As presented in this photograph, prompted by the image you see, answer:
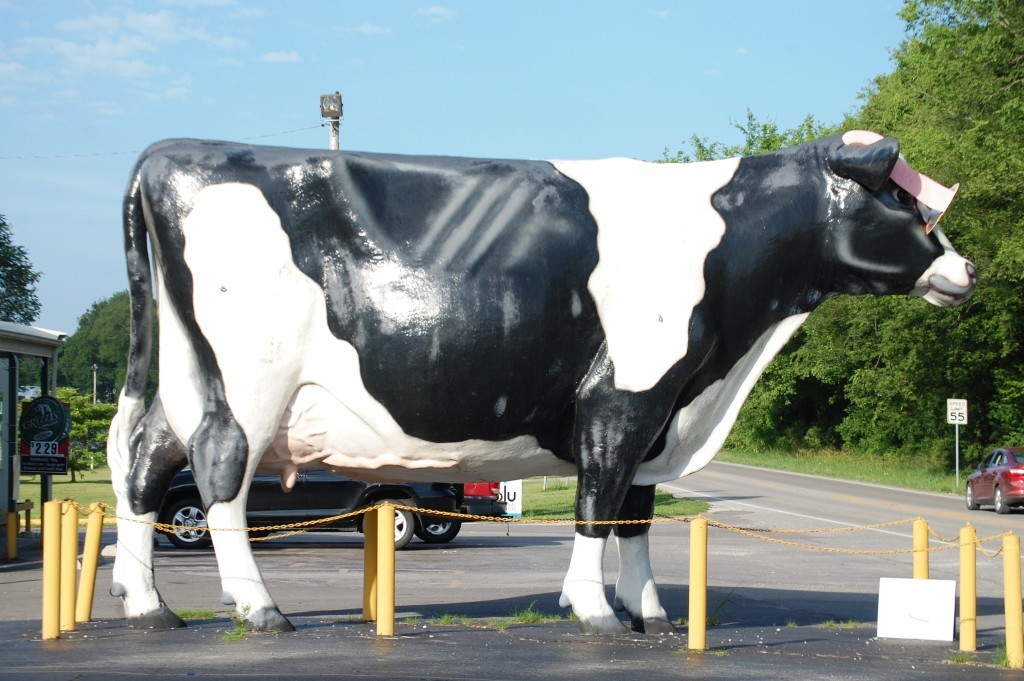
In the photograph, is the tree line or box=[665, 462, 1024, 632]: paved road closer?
box=[665, 462, 1024, 632]: paved road

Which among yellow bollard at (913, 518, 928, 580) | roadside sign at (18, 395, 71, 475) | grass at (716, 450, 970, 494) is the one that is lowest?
grass at (716, 450, 970, 494)

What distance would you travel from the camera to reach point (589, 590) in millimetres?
8109

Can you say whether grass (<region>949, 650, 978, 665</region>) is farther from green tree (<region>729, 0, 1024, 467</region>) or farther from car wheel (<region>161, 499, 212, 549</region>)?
green tree (<region>729, 0, 1024, 467</region>)

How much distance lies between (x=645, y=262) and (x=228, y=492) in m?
3.09

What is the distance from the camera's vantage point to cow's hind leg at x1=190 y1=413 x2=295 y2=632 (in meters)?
7.89

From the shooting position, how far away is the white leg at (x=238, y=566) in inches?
312

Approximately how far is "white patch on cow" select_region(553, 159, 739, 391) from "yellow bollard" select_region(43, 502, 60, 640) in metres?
4.01

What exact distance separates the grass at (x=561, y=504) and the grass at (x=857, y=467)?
858 cm

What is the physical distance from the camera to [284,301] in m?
7.80

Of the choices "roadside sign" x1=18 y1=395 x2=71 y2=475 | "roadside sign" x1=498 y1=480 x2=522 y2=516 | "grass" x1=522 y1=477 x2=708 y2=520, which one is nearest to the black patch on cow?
"roadside sign" x1=18 y1=395 x2=71 y2=475

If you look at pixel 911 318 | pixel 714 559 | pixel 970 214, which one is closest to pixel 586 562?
pixel 714 559

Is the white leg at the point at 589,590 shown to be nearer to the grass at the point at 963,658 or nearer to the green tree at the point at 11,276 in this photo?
the grass at the point at 963,658

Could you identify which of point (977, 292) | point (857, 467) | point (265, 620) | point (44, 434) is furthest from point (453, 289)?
point (857, 467)

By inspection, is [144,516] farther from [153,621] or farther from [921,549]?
[921,549]
